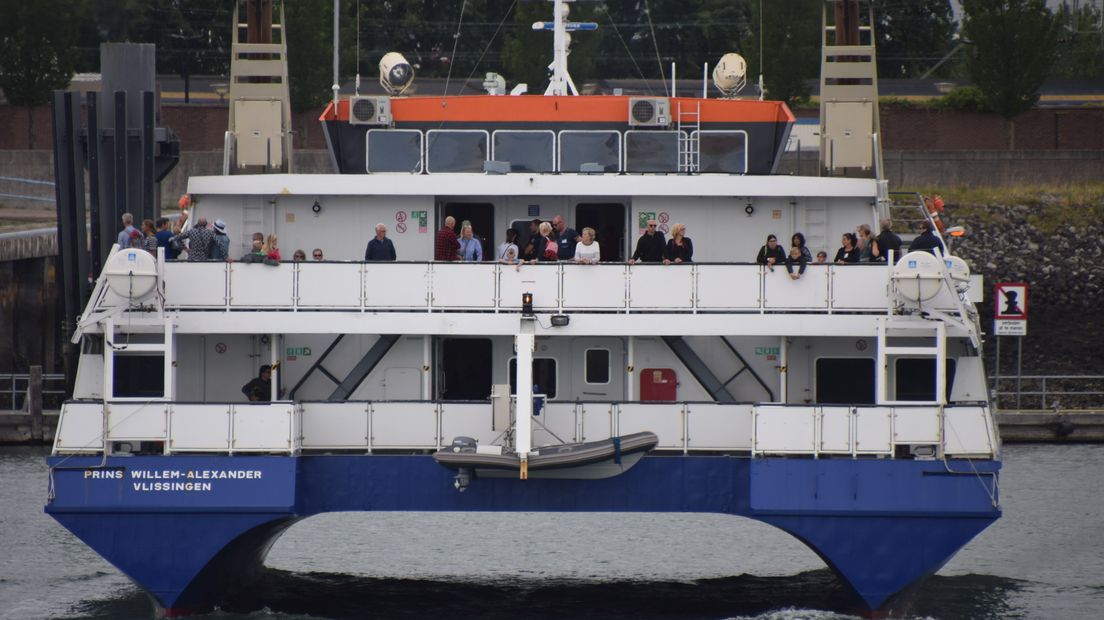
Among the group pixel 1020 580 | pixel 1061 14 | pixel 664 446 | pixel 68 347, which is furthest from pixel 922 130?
pixel 664 446

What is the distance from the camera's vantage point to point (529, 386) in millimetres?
18844

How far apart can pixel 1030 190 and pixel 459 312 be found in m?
34.9

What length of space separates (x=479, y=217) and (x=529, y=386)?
404cm

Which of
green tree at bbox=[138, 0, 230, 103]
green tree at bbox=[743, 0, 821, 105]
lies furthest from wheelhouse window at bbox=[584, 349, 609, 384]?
green tree at bbox=[138, 0, 230, 103]

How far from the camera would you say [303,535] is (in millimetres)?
27328

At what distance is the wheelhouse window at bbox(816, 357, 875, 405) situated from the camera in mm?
20547

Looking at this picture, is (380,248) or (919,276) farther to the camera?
(380,248)

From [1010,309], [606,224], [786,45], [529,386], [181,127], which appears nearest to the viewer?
[529,386]

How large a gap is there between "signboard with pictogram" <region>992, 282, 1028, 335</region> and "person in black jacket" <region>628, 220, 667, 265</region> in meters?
17.4

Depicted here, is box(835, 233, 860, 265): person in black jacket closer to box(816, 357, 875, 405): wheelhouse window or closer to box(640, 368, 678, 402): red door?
box(816, 357, 875, 405): wheelhouse window

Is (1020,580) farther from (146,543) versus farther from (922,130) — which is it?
(922,130)

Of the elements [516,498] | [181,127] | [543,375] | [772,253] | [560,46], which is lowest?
[516,498]

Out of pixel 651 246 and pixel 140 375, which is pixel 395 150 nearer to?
pixel 651 246

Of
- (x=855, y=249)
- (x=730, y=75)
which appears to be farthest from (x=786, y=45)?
(x=855, y=249)
